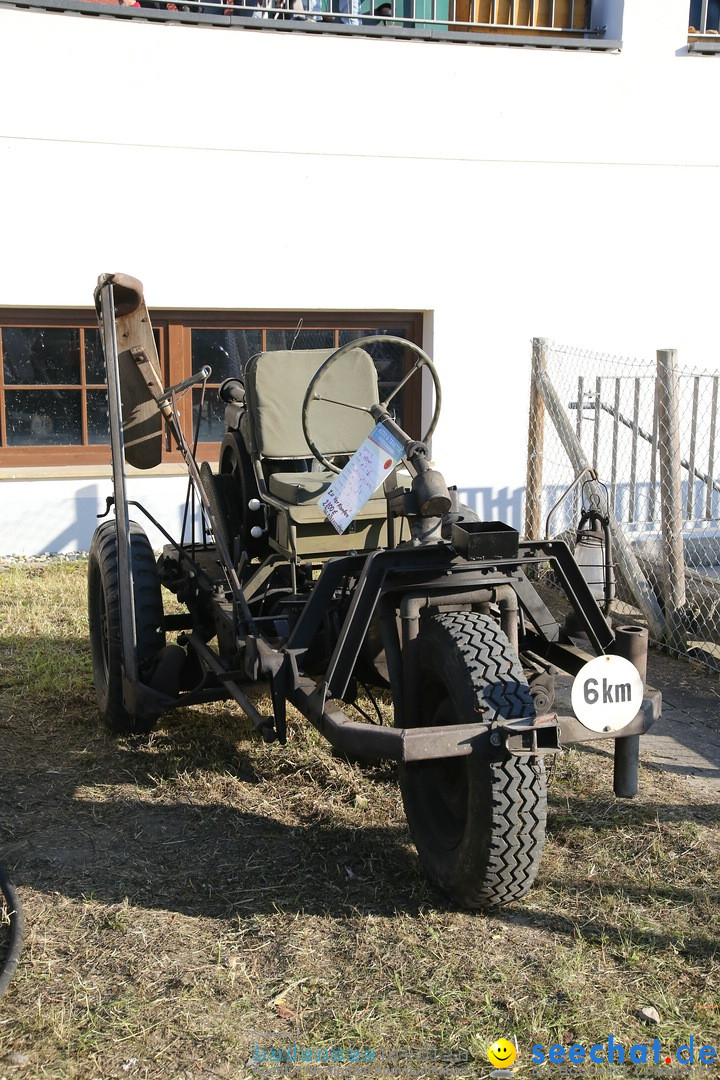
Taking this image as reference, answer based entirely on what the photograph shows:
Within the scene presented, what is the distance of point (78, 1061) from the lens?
8.82 ft

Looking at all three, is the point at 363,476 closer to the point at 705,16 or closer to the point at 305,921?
the point at 305,921

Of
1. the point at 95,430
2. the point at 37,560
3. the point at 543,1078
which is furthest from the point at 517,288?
the point at 543,1078

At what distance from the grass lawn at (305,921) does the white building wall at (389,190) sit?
4.45m

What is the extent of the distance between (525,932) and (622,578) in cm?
378

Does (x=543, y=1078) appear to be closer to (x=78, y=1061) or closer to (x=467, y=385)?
(x=78, y=1061)

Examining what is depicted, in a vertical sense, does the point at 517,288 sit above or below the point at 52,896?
above

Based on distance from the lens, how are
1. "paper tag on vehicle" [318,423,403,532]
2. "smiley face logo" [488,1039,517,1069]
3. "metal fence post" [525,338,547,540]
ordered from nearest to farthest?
"smiley face logo" [488,1039,517,1069] < "paper tag on vehicle" [318,423,403,532] < "metal fence post" [525,338,547,540]

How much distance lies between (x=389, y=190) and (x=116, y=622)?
4932mm

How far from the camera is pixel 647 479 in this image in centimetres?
875

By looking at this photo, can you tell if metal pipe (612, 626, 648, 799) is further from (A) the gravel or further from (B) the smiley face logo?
(A) the gravel

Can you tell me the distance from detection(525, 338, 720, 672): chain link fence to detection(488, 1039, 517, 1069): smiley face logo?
6.87 ft

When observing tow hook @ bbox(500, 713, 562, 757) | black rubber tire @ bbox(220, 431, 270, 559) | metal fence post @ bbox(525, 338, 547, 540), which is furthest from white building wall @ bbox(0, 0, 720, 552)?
tow hook @ bbox(500, 713, 562, 757)

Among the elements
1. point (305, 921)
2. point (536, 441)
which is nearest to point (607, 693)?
point (305, 921)

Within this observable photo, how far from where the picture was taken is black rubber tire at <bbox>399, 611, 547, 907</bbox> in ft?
10.1
